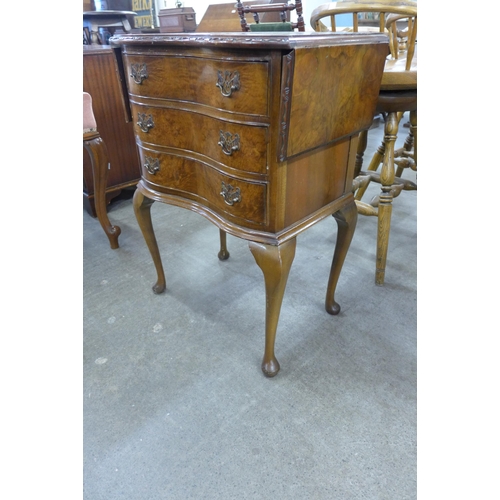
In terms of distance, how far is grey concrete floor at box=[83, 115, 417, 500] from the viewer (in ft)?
3.34

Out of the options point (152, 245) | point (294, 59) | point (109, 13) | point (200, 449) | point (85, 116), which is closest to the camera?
Answer: point (294, 59)

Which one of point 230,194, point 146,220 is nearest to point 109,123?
point 146,220

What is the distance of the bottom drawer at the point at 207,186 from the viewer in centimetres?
104

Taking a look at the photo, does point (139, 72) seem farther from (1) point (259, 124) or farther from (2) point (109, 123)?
(2) point (109, 123)

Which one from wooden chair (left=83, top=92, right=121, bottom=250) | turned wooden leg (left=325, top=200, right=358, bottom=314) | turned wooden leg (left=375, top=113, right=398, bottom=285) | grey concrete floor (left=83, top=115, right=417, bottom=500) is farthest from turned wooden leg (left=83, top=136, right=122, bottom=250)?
turned wooden leg (left=375, top=113, right=398, bottom=285)

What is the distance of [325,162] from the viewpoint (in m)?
1.12

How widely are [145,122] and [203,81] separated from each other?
1.01ft

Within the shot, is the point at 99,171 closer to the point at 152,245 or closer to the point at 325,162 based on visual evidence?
the point at 152,245

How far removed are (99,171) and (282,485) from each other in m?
1.60

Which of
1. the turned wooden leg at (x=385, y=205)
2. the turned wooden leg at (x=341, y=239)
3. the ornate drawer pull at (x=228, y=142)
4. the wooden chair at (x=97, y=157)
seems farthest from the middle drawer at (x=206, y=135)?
the turned wooden leg at (x=385, y=205)

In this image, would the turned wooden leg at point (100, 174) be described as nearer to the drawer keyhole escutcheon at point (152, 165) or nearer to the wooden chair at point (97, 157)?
the wooden chair at point (97, 157)

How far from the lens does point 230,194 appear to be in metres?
1.08
